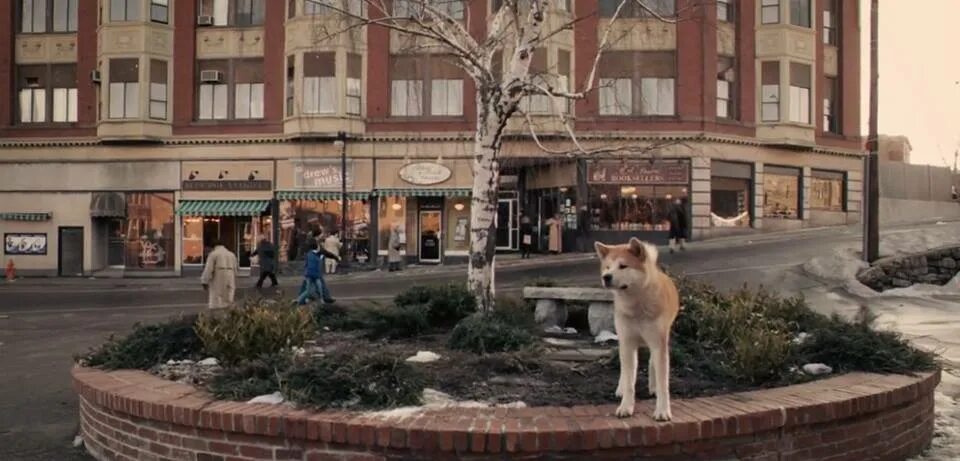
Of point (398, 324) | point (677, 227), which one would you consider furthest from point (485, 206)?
point (677, 227)

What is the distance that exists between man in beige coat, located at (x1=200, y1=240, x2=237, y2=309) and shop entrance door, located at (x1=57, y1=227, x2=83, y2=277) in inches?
875

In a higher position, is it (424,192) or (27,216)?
(424,192)

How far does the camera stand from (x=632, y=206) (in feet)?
105

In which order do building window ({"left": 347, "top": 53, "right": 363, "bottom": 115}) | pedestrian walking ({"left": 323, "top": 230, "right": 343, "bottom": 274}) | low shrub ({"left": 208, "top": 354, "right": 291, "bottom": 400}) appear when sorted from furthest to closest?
building window ({"left": 347, "top": 53, "right": 363, "bottom": 115}) → pedestrian walking ({"left": 323, "top": 230, "right": 343, "bottom": 274}) → low shrub ({"left": 208, "top": 354, "right": 291, "bottom": 400})

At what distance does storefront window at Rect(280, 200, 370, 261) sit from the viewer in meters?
33.3

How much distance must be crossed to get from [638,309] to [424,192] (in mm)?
28097

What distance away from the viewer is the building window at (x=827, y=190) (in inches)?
1414

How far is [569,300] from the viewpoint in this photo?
9.02m

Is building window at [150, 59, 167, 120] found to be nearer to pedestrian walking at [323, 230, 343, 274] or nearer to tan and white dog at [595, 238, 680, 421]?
pedestrian walking at [323, 230, 343, 274]

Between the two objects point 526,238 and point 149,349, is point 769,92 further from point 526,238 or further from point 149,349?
point 149,349

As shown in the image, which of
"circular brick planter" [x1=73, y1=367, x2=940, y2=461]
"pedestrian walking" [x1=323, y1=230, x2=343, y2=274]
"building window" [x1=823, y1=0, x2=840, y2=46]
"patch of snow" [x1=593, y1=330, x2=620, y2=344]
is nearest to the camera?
"circular brick planter" [x1=73, y1=367, x2=940, y2=461]

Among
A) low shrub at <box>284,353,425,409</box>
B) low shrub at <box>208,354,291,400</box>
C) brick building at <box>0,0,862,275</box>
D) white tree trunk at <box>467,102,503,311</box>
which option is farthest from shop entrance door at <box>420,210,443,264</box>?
low shrub at <box>284,353,425,409</box>

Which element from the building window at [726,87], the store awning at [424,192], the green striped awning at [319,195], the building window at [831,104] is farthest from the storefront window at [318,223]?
the building window at [831,104]

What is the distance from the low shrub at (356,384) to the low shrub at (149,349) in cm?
203
